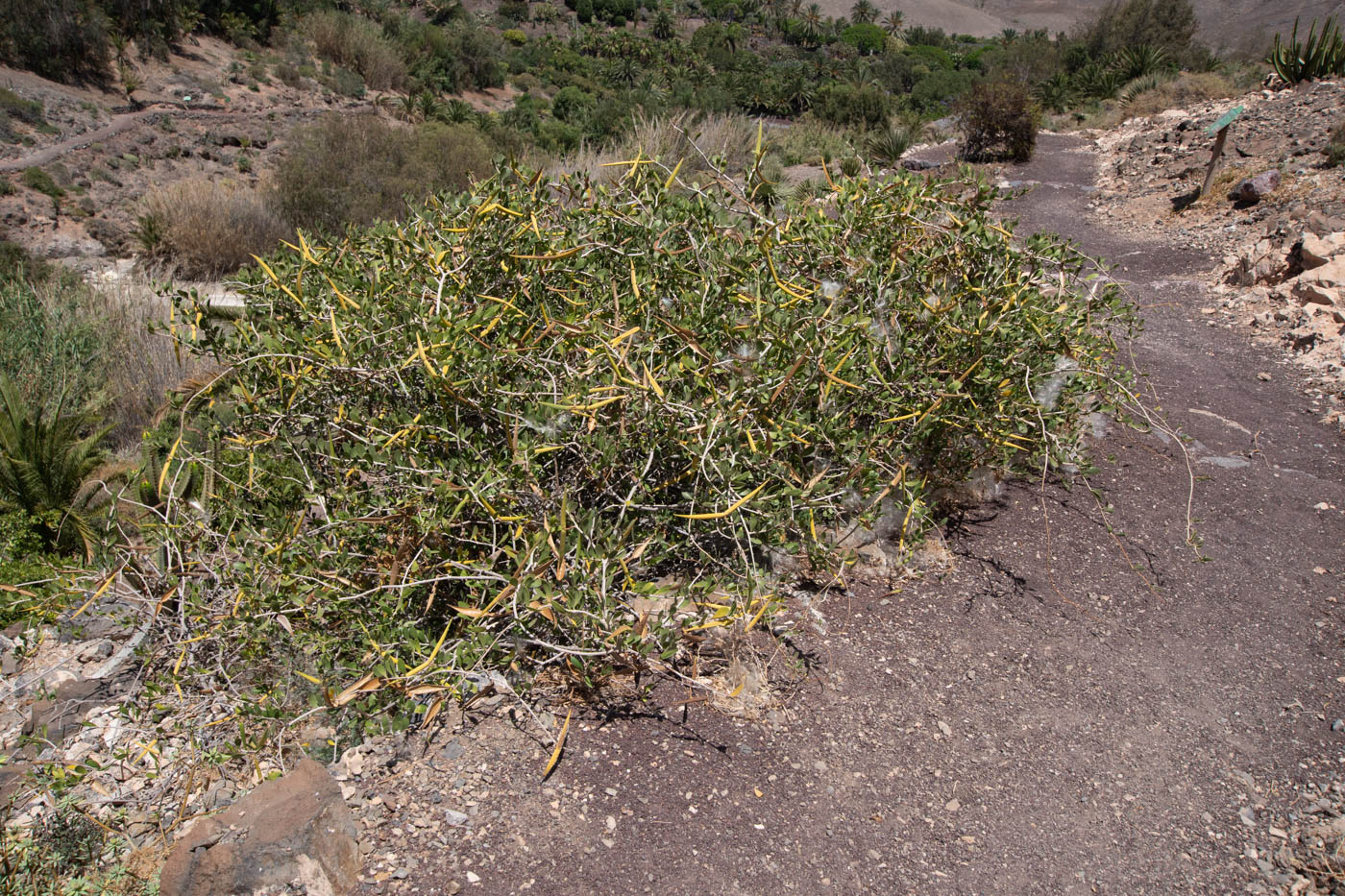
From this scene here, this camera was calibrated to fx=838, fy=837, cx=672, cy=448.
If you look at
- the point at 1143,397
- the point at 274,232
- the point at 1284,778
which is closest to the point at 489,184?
the point at 1284,778

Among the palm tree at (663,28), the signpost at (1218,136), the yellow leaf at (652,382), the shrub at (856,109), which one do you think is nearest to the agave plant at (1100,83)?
the shrub at (856,109)

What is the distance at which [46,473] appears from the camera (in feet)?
12.0

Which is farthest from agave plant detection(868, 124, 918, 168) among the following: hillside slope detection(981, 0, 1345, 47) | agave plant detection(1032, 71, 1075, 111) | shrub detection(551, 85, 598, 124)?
hillside slope detection(981, 0, 1345, 47)

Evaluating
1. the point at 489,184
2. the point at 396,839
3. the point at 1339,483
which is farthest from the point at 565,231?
the point at 1339,483

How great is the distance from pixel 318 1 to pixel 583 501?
32426 mm

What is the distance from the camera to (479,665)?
230cm

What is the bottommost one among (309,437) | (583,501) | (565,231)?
(583,501)

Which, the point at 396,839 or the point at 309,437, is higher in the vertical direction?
the point at 309,437

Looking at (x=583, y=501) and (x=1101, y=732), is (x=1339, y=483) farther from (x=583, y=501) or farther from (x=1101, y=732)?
(x=583, y=501)

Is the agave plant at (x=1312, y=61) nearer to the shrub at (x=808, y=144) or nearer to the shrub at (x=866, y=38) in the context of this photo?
the shrub at (x=808, y=144)

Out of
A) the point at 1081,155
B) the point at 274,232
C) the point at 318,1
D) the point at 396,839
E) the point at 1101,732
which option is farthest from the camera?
the point at 318,1

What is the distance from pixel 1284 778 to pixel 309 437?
10.1 feet

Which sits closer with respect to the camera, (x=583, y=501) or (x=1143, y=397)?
(x=583, y=501)

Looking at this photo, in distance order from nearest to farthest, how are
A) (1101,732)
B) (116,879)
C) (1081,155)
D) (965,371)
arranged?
1. (116,879)
2. (1101,732)
3. (965,371)
4. (1081,155)
